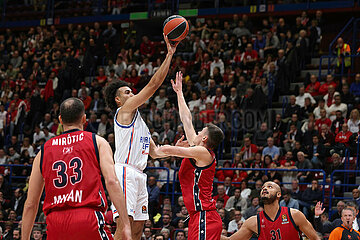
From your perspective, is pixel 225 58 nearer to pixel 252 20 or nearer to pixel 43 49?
pixel 252 20

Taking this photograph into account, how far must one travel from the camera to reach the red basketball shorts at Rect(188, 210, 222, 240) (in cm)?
692

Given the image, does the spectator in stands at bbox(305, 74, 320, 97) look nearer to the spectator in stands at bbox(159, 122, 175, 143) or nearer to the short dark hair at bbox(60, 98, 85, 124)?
the spectator in stands at bbox(159, 122, 175, 143)

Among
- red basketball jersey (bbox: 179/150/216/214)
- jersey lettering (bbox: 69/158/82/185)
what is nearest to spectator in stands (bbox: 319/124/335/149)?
red basketball jersey (bbox: 179/150/216/214)

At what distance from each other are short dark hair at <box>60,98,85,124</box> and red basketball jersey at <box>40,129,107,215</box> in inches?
6.4

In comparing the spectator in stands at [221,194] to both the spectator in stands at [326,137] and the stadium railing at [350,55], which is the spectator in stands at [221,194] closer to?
the spectator in stands at [326,137]

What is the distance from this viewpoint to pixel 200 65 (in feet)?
63.2

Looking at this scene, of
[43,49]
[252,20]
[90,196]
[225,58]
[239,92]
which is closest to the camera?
[90,196]

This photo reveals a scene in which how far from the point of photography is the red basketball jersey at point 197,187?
23.2ft

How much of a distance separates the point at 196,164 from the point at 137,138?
830 millimetres

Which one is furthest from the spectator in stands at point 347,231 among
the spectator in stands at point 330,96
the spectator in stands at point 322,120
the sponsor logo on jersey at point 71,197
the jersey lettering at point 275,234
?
the spectator in stands at point 330,96

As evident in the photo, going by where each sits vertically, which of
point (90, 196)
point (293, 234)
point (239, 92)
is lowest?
point (293, 234)

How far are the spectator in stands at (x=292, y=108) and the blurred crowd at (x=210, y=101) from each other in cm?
4

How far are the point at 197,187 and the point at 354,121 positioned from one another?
8553mm

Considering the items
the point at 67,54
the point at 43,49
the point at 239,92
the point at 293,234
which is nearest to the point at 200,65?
the point at 239,92
